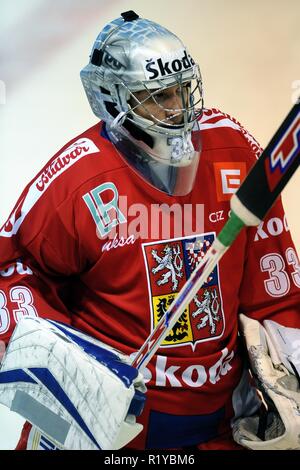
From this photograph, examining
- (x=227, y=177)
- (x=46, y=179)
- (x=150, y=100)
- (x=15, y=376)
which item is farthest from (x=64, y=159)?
(x=15, y=376)

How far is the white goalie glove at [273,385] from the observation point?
5.54 ft

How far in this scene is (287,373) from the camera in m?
1.77

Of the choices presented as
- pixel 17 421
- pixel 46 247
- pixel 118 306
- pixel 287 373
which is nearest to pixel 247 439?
pixel 287 373

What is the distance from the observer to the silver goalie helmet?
1.66 metres

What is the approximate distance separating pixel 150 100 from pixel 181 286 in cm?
31

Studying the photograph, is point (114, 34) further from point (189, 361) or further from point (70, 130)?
point (70, 130)

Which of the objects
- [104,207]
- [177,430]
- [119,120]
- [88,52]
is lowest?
[177,430]

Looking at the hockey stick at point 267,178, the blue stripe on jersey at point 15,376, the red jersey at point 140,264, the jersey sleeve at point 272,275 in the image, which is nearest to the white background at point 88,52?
the jersey sleeve at point 272,275

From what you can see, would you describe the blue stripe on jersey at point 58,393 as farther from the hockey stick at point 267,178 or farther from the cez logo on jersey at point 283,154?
the cez logo on jersey at point 283,154

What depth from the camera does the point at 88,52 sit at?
107 inches

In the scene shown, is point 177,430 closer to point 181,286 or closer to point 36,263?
point 181,286

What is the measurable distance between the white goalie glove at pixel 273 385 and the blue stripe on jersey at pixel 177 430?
53 mm

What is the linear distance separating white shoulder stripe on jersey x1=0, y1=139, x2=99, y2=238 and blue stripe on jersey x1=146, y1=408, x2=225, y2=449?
0.39 m

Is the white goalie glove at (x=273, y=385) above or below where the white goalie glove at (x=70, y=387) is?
below
